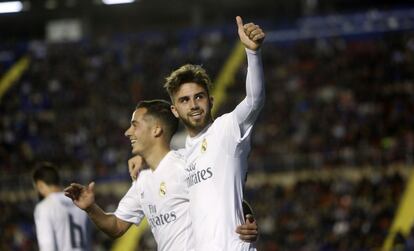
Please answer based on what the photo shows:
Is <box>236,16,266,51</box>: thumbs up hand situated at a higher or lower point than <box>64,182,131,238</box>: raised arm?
higher

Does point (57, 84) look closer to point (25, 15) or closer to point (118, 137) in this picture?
point (118, 137)

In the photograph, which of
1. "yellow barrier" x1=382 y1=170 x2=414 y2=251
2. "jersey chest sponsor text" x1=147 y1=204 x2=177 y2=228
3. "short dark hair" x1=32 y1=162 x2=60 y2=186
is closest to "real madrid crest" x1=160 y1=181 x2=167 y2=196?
"jersey chest sponsor text" x1=147 y1=204 x2=177 y2=228

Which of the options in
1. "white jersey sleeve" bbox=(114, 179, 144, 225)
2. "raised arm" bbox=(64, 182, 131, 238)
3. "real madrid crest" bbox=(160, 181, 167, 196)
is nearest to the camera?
"raised arm" bbox=(64, 182, 131, 238)

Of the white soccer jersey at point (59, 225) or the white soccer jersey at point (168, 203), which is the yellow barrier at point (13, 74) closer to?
the white soccer jersey at point (59, 225)

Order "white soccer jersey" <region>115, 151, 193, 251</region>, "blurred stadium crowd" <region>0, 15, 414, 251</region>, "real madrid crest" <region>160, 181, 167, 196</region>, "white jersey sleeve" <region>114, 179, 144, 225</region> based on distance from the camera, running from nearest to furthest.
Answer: "white soccer jersey" <region>115, 151, 193, 251</region>
"real madrid crest" <region>160, 181, 167, 196</region>
"white jersey sleeve" <region>114, 179, 144, 225</region>
"blurred stadium crowd" <region>0, 15, 414, 251</region>

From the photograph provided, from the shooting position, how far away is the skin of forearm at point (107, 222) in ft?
19.0

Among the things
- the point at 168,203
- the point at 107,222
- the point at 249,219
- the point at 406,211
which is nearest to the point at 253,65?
the point at 249,219

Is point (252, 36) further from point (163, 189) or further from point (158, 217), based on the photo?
point (158, 217)

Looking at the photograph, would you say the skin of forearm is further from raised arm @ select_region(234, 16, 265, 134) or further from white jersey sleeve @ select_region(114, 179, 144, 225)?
raised arm @ select_region(234, 16, 265, 134)

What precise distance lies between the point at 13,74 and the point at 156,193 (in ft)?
81.8

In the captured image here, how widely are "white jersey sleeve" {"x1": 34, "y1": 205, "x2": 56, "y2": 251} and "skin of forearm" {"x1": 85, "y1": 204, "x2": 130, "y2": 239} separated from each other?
2.09 metres

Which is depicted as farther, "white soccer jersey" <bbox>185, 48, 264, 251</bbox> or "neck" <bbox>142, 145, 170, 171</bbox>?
"neck" <bbox>142, 145, 170, 171</bbox>

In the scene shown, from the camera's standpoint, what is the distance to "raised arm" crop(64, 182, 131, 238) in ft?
18.3

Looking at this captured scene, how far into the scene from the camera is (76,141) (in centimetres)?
2412
